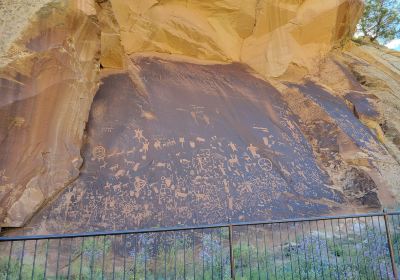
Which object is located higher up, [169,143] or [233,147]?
[233,147]

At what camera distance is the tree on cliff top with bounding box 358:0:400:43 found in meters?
18.4

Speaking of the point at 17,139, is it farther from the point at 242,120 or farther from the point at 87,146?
the point at 242,120

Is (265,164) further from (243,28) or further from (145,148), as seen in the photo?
(243,28)

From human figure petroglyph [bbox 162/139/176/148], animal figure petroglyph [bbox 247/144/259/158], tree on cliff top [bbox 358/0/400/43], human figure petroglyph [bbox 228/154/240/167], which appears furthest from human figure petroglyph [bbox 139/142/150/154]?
tree on cliff top [bbox 358/0/400/43]

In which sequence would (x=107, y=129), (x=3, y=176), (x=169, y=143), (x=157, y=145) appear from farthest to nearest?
(x=169, y=143) < (x=157, y=145) < (x=107, y=129) < (x=3, y=176)

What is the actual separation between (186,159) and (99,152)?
6.31 ft

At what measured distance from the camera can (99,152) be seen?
7.54 meters

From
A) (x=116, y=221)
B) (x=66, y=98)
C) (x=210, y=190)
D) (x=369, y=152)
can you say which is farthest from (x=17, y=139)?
(x=369, y=152)

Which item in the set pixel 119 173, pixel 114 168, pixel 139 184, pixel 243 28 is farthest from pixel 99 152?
pixel 243 28

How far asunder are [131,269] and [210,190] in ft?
8.90

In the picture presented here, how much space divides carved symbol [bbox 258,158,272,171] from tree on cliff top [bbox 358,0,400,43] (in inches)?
530

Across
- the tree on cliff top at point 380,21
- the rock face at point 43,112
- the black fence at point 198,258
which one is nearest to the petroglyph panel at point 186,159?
the rock face at point 43,112

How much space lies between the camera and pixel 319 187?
891 cm

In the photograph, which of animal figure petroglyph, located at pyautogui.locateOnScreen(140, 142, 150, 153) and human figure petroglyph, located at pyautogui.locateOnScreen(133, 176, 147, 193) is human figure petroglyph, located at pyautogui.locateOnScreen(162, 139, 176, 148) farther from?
human figure petroglyph, located at pyautogui.locateOnScreen(133, 176, 147, 193)
